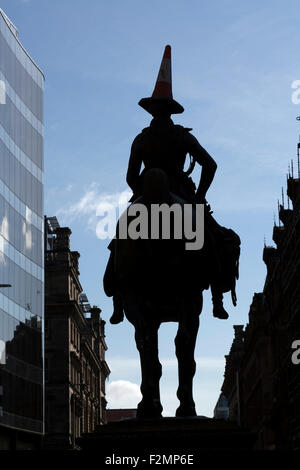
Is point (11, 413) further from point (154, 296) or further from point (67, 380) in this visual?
point (154, 296)

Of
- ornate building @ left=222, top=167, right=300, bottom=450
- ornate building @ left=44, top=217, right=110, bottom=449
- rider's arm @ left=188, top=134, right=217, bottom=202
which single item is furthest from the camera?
ornate building @ left=44, top=217, right=110, bottom=449

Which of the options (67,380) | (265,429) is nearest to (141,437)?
(67,380)

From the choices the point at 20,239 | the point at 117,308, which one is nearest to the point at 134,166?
the point at 117,308

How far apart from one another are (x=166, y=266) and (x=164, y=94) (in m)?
1.69

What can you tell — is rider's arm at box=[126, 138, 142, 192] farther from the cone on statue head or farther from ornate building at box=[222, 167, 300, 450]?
ornate building at box=[222, 167, 300, 450]

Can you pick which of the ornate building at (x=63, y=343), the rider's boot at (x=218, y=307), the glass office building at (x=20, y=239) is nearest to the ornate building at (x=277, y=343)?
the glass office building at (x=20, y=239)

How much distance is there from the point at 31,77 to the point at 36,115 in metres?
2.64

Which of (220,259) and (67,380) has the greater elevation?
(67,380)

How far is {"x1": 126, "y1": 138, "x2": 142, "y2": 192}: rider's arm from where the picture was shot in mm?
8562

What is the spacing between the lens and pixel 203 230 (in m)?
7.97

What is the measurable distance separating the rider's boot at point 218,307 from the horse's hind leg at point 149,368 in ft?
1.82

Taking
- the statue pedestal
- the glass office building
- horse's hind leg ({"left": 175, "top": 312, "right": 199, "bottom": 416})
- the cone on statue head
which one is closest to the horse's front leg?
horse's hind leg ({"left": 175, "top": 312, "right": 199, "bottom": 416})
